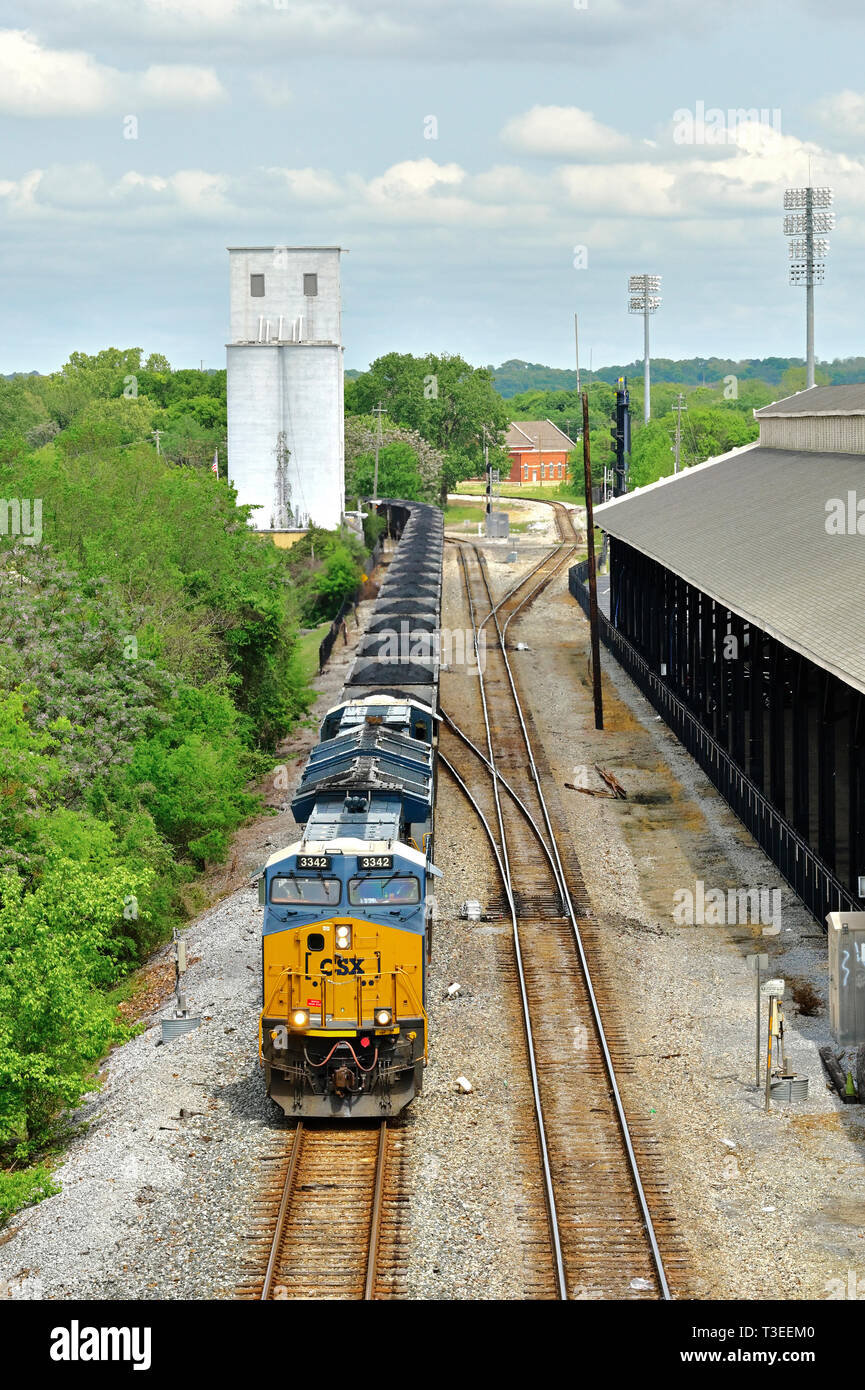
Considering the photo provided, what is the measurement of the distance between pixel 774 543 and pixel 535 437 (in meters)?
148

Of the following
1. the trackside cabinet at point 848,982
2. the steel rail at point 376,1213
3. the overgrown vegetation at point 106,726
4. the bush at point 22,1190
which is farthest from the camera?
the overgrown vegetation at point 106,726

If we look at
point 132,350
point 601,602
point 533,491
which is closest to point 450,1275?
point 601,602

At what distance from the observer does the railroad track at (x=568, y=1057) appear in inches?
622

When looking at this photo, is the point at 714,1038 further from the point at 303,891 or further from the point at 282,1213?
the point at 282,1213

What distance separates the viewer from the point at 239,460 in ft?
290

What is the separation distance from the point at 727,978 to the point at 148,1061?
30.7ft

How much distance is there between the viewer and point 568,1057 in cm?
2116

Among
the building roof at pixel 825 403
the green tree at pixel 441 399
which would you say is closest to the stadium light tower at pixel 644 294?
the green tree at pixel 441 399

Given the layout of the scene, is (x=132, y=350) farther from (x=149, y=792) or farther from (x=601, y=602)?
(x=149, y=792)

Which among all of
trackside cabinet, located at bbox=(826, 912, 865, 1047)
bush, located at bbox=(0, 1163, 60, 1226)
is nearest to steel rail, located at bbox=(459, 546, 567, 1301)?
trackside cabinet, located at bbox=(826, 912, 865, 1047)

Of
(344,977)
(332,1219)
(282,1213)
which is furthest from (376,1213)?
(344,977)

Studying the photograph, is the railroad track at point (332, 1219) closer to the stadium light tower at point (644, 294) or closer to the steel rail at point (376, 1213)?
the steel rail at point (376, 1213)

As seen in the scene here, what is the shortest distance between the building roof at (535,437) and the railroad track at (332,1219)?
6199 inches

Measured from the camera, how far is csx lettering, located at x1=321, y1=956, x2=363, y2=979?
723 inches
